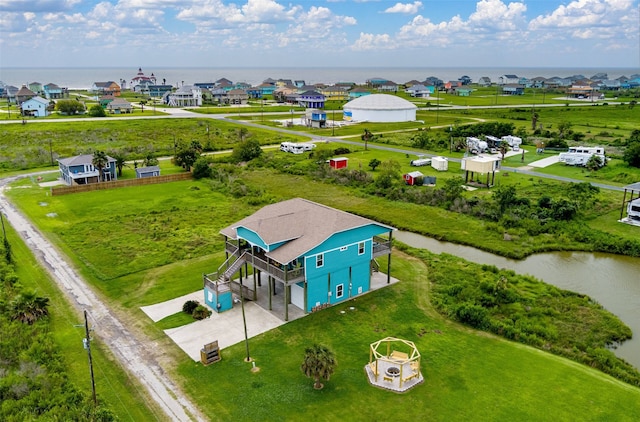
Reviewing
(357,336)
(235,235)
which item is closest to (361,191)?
(235,235)

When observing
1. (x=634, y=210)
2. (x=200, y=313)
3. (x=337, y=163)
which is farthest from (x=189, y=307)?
(x=337, y=163)

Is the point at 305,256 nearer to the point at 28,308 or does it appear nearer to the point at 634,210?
the point at 28,308

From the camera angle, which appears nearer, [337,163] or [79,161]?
[79,161]

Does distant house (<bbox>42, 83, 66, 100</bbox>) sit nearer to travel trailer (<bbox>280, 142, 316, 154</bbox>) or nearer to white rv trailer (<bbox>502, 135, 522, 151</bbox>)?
travel trailer (<bbox>280, 142, 316, 154</bbox>)

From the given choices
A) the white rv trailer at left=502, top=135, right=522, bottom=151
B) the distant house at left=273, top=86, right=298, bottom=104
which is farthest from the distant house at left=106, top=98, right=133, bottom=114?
the white rv trailer at left=502, top=135, right=522, bottom=151

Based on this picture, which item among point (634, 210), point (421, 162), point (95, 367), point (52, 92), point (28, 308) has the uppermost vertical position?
point (52, 92)

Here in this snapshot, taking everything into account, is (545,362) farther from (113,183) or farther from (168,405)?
(113,183)
